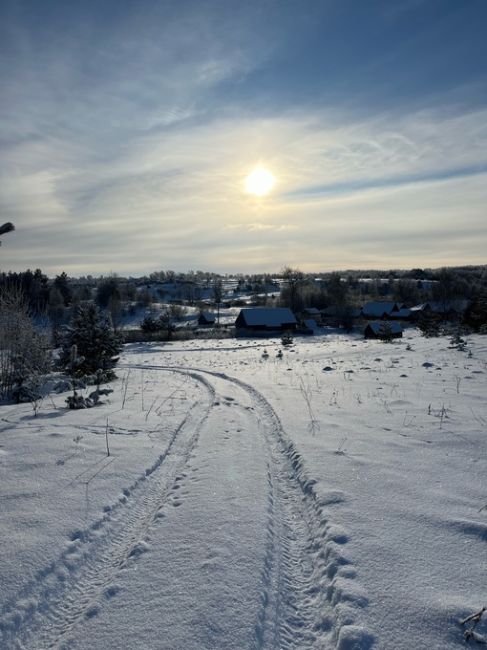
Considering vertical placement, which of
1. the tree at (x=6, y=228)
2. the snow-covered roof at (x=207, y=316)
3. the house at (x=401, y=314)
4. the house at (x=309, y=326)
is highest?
the tree at (x=6, y=228)

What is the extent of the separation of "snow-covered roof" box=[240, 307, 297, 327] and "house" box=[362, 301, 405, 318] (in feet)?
79.2

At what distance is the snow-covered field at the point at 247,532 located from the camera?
10.7 ft

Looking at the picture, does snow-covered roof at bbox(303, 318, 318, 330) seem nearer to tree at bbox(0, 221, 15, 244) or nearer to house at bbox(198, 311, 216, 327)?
house at bbox(198, 311, 216, 327)

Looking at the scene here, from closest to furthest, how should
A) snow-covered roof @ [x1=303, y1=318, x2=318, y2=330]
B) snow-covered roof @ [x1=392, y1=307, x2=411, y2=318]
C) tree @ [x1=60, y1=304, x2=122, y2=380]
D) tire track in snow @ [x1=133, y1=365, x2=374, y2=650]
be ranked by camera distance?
tire track in snow @ [x1=133, y1=365, x2=374, y2=650] → tree @ [x1=60, y1=304, x2=122, y2=380] → snow-covered roof @ [x1=303, y1=318, x2=318, y2=330] → snow-covered roof @ [x1=392, y1=307, x2=411, y2=318]

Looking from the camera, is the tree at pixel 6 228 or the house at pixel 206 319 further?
the house at pixel 206 319

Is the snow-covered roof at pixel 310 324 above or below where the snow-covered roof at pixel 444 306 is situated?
below

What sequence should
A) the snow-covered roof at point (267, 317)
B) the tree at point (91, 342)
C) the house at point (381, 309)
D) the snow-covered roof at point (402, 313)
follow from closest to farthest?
the tree at point (91, 342)
the snow-covered roof at point (267, 317)
the snow-covered roof at point (402, 313)
the house at point (381, 309)

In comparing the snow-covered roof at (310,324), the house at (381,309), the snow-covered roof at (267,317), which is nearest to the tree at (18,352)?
the snow-covered roof at (267,317)

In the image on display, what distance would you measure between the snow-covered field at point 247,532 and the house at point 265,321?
1946 inches

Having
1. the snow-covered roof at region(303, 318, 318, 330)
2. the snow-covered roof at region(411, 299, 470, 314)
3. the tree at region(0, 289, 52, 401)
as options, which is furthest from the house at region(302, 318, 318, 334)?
the tree at region(0, 289, 52, 401)

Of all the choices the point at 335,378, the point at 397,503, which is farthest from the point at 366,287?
the point at 397,503

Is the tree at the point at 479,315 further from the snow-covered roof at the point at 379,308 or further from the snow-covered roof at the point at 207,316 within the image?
the snow-covered roof at the point at 207,316

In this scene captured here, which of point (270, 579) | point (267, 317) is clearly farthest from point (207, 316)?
point (270, 579)

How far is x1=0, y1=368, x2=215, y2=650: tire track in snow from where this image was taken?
3295 millimetres
